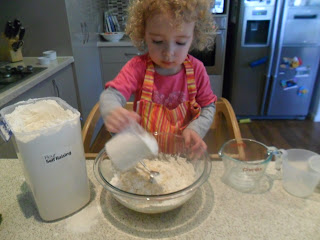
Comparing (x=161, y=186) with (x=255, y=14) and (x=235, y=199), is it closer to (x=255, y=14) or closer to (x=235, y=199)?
(x=235, y=199)

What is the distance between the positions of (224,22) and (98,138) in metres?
1.64

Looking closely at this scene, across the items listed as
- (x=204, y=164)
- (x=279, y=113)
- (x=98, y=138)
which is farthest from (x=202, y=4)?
(x=279, y=113)

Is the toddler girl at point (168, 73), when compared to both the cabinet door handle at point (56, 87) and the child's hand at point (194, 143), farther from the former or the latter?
the cabinet door handle at point (56, 87)

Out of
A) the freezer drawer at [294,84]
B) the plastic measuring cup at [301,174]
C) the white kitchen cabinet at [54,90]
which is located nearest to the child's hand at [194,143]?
the plastic measuring cup at [301,174]

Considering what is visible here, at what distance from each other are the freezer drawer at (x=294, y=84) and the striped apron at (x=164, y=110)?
78.3 inches

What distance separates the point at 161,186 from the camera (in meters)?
0.63

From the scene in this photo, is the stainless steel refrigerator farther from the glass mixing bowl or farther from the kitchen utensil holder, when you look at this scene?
the glass mixing bowl

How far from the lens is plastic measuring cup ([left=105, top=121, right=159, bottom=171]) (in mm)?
523

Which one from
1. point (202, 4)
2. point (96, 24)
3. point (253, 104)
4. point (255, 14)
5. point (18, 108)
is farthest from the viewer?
point (253, 104)

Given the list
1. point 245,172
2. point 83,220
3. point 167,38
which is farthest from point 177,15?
point 83,220

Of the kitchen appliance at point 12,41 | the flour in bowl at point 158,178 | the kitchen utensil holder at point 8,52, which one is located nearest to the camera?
the flour in bowl at point 158,178

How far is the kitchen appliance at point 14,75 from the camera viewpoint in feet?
4.56

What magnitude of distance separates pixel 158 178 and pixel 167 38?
1.29ft

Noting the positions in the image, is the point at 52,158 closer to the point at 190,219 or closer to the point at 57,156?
the point at 57,156
